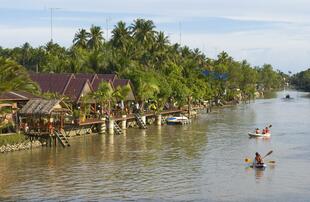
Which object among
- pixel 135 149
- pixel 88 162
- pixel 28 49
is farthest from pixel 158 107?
pixel 28 49

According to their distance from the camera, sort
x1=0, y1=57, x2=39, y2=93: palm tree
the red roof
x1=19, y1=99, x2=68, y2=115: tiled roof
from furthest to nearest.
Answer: the red roof → x1=19, y1=99, x2=68, y2=115: tiled roof → x1=0, y1=57, x2=39, y2=93: palm tree

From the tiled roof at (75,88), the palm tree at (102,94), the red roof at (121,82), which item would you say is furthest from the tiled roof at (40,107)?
the red roof at (121,82)

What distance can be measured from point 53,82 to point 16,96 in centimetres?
1301

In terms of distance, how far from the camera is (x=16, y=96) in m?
53.3

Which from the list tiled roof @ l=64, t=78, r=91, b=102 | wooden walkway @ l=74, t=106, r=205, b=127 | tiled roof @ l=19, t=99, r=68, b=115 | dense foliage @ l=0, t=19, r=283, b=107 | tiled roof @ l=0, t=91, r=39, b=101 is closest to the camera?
tiled roof @ l=0, t=91, r=39, b=101

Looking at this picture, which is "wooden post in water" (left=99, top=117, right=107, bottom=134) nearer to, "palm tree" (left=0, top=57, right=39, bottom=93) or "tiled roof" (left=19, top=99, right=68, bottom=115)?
"tiled roof" (left=19, top=99, right=68, bottom=115)

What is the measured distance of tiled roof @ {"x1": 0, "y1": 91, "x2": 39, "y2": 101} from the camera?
51281mm

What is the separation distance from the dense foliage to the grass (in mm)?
29300

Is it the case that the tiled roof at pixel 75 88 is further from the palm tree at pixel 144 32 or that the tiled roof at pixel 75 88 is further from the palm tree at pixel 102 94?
the palm tree at pixel 144 32

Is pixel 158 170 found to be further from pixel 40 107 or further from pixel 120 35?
pixel 120 35

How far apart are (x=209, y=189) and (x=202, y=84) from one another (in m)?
79.1

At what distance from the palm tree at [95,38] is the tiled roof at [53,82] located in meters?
34.7

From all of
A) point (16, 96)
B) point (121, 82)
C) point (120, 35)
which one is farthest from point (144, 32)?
point (16, 96)

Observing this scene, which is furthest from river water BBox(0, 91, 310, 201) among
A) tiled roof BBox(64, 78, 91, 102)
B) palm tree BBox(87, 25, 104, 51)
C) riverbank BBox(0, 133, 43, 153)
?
palm tree BBox(87, 25, 104, 51)
